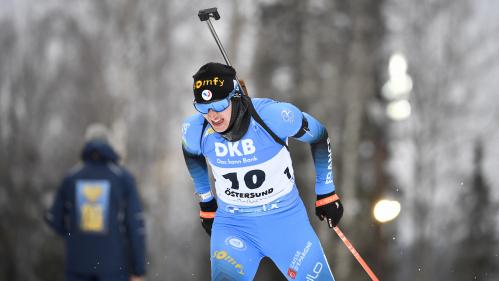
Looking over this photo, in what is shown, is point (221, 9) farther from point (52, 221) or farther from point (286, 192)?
point (286, 192)

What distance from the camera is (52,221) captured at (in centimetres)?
684

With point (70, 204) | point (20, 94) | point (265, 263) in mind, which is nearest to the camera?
point (70, 204)

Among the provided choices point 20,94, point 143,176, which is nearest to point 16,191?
point 20,94

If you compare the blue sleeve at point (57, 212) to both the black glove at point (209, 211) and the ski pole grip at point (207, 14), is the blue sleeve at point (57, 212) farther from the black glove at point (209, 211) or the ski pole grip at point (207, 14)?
the ski pole grip at point (207, 14)

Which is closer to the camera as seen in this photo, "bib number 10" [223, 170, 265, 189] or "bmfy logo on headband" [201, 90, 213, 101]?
"bmfy logo on headband" [201, 90, 213, 101]

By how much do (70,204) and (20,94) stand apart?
72.8ft

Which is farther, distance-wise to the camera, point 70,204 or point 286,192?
point 70,204

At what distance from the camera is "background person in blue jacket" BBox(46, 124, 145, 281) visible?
21.5 feet

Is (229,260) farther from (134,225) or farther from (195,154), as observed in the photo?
(134,225)

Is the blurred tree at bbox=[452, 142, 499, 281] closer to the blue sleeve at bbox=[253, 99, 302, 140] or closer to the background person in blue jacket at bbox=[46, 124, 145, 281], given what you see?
the background person in blue jacket at bbox=[46, 124, 145, 281]

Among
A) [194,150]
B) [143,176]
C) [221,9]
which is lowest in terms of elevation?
[143,176]

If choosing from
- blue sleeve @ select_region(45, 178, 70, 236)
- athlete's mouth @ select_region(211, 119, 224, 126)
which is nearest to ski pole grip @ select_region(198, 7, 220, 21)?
athlete's mouth @ select_region(211, 119, 224, 126)

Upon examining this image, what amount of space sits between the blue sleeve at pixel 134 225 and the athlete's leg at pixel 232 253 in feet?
6.41

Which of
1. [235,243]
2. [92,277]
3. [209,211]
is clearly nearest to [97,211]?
[92,277]
